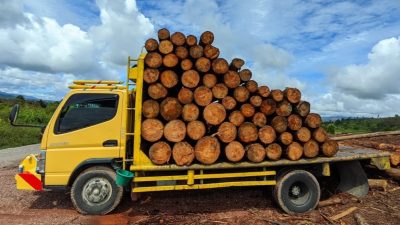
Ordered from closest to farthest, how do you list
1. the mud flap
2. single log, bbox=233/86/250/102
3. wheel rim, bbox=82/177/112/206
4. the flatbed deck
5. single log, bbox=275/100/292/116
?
the flatbed deck
wheel rim, bbox=82/177/112/206
single log, bbox=233/86/250/102
single log, bbox=275/100/292/116
the mud flap

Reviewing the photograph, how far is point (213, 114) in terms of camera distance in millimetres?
6402

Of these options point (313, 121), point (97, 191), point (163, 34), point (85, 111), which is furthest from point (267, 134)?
point (85, 111)

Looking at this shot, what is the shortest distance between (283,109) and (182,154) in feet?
7.02

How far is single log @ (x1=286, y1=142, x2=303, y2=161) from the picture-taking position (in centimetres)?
665

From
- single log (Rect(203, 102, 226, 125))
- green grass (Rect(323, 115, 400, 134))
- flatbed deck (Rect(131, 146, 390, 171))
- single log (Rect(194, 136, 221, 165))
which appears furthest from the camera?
green grass (Rect(323, 115, 400, 134))

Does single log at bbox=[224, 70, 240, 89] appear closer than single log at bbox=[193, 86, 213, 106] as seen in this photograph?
No

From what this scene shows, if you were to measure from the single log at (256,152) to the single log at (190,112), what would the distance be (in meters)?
1.15

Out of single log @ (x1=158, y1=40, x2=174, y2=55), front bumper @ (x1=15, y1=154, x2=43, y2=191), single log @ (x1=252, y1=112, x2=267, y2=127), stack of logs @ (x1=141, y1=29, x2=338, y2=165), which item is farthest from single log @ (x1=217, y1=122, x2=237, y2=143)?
front bumper @ (x1=15, y1=154, x2=43, y2=191)

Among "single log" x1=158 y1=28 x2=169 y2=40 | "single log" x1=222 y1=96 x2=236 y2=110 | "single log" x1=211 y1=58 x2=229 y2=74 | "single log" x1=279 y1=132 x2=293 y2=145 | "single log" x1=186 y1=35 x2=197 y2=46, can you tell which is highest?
"single log" x1=158 y1=28 x2=169 y2=40

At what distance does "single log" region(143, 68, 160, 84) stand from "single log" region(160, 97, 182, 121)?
42cm

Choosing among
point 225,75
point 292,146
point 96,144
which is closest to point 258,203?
point 292,146

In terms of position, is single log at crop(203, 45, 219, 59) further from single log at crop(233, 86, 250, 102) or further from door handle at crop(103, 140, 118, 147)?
door handle at crop(103, 140, 118, 147)

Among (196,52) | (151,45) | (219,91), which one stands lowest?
(219,91)

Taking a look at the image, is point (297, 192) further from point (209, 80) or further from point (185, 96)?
point (185, 96)
